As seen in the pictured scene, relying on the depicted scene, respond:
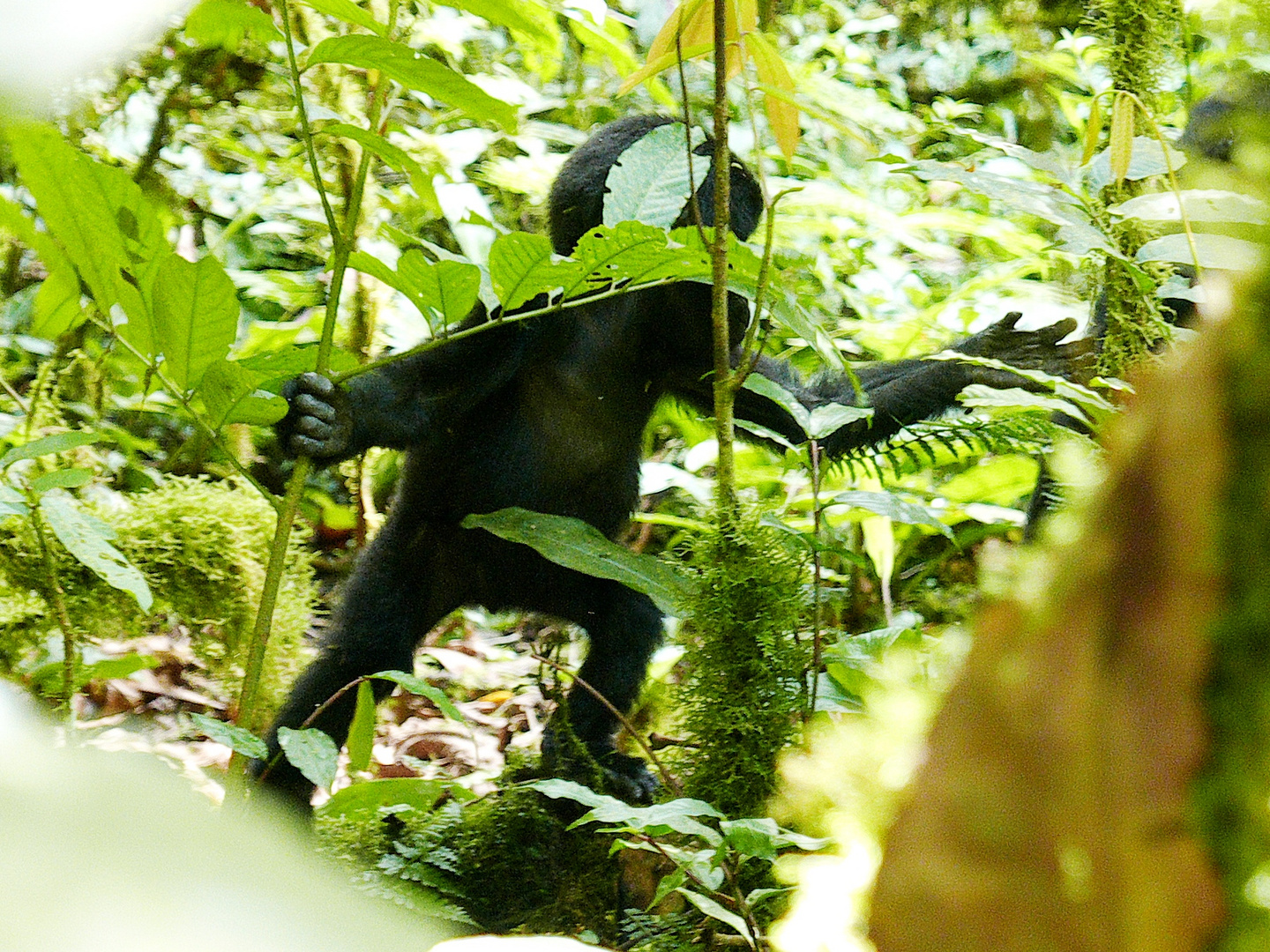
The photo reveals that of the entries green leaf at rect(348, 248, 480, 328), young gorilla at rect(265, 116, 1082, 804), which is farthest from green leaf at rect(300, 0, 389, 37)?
young gorilla at rect(265, 116, 1082, 804)

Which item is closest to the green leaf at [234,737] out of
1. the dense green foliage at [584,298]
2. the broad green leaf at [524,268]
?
the dense green foliage at [584,298]

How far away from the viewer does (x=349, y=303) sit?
11.9 feet

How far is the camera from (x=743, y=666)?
1.65 m

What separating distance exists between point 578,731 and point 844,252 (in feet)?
7.83

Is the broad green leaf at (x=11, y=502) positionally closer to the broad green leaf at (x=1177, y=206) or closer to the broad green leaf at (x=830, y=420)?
the broad green leaf at (x=830, y=420)

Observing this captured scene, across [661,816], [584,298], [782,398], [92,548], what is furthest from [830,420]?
[92,548]

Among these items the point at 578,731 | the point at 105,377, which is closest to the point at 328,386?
the point at 578,731

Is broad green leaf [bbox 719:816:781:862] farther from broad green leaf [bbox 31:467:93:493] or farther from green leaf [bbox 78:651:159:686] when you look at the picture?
green leaf [bbox 78:651:159:686]

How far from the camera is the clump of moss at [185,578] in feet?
8.70

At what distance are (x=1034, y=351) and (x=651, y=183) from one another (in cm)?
96

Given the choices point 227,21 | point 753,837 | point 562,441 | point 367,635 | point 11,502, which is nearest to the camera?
point 753,837

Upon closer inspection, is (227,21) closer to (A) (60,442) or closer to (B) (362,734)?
(A) (60,442)

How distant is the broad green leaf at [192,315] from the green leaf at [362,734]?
0.48 m

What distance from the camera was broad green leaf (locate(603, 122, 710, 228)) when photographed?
1.77 m
